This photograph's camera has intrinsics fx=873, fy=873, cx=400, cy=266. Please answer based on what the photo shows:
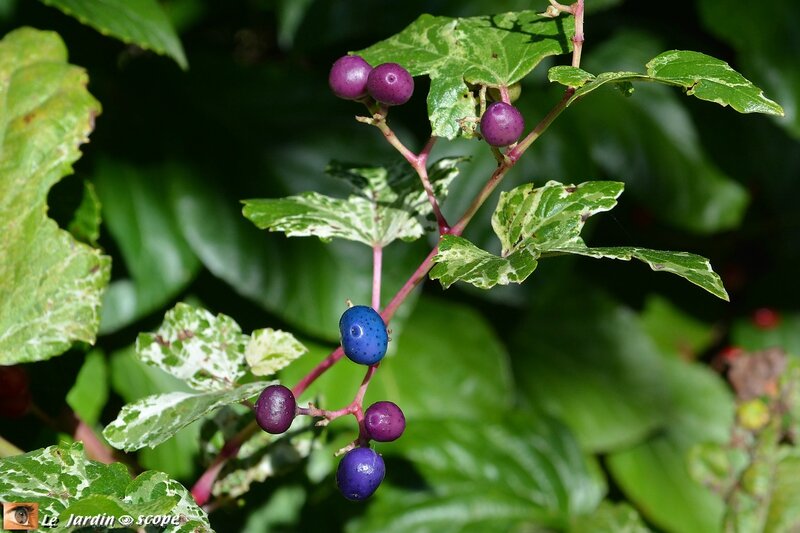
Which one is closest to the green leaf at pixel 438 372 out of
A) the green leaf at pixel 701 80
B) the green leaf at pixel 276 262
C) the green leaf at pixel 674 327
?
the green leaf at pixel 276 262

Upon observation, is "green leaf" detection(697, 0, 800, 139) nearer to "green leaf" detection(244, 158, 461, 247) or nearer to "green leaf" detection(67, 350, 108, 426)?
"green leaf" detection(244, 158, 461, 247)

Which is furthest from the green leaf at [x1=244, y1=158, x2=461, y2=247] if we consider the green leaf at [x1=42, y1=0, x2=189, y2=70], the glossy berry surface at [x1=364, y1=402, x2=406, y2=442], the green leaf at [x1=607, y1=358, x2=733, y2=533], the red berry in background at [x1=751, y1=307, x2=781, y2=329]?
the red berry in background at [x1=751, y1=307, x2=781, y2=329]

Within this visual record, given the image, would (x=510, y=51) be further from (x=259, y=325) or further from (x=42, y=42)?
(x=259, y=325)

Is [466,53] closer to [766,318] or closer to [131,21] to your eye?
[131,21]

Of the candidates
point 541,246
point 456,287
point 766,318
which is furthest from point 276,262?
point 766,318

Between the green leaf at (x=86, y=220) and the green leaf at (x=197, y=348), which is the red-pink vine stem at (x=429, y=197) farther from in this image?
the green leaf at (x=86, y=220)
